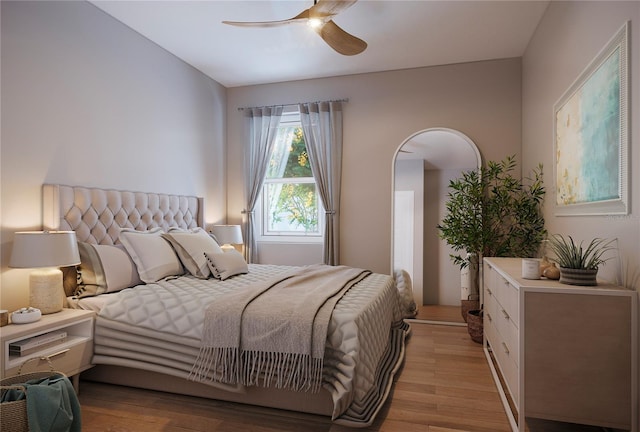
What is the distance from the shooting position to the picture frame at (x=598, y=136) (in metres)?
1.75

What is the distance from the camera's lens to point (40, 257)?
2227mm

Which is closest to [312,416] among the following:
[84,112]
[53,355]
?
[53,355]

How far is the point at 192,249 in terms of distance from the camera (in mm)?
3213

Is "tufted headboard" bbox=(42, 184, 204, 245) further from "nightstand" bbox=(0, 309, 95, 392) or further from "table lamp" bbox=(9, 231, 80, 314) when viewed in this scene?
"nightstand" bbox=(0, 309, 95, 392)

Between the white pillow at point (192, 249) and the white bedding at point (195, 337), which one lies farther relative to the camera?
the white pillow at point (192, 249)

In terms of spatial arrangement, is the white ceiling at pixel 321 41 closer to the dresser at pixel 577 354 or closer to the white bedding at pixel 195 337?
the white bedding at pixel 195 337

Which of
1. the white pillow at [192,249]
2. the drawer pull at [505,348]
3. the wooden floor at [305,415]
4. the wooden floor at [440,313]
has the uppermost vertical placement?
the white pillow at [192,249]

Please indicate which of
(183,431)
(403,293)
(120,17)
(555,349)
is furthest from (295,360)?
(120,17)

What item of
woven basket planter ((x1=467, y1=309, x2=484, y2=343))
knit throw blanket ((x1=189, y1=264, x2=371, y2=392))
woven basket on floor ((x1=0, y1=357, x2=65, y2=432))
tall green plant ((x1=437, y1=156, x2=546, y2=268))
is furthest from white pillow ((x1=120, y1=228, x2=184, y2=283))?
woven basket planter ((x1=467, y1=309, x2=484, y2=343))

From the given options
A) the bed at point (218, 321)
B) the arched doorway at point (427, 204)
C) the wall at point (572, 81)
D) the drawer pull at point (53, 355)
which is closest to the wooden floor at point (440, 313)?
the arched doorway at point (427, 204)

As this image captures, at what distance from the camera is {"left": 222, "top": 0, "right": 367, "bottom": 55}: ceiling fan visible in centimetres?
236

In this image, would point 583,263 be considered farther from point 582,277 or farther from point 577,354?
point 577,354

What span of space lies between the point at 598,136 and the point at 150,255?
3084 mm

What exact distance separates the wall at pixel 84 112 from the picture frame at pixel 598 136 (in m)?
3.48
